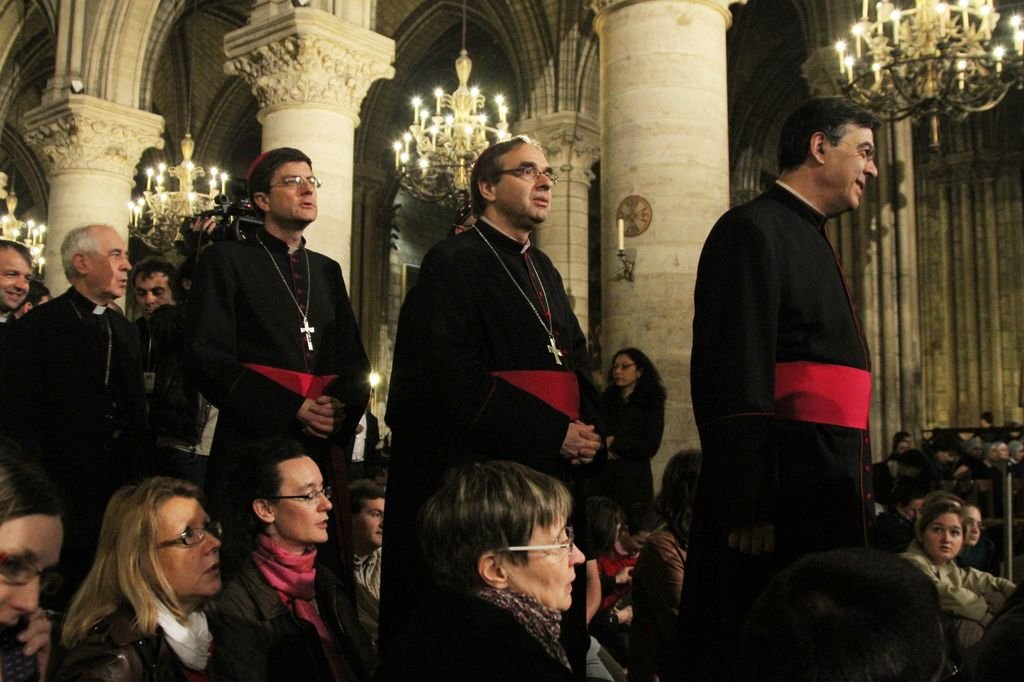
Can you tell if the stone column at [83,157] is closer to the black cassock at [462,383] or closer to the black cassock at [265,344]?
the black cassock at [265,344]

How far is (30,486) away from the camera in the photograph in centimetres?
208

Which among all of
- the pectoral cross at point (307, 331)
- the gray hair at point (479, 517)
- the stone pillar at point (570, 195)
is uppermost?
the stone pillar at point (570, 195)

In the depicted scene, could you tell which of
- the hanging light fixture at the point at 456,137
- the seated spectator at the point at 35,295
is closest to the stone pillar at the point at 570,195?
the hanging light fixture at the point at 456,137

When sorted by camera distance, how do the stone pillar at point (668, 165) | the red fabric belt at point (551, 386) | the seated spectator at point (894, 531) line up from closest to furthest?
the red fabric belt at point (551, 386), the seated spectator at point (894, 531), the stone pillar at point (668, 165)

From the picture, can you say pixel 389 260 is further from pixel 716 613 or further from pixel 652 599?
pixel 716 613

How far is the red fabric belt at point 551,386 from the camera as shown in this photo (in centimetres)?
334

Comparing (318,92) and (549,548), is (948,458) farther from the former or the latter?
(549,548)

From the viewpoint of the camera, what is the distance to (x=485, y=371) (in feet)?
10.6

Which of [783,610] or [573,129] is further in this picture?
[573,129]

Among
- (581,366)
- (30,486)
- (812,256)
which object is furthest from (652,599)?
(30,486)

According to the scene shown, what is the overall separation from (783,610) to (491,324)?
6.60 feet

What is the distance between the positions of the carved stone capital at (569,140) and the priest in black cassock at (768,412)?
1285 centimetres

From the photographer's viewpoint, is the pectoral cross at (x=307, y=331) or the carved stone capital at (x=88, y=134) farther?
the carved stone capital at (x=88, y=134)

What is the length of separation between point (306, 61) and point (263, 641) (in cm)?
791
